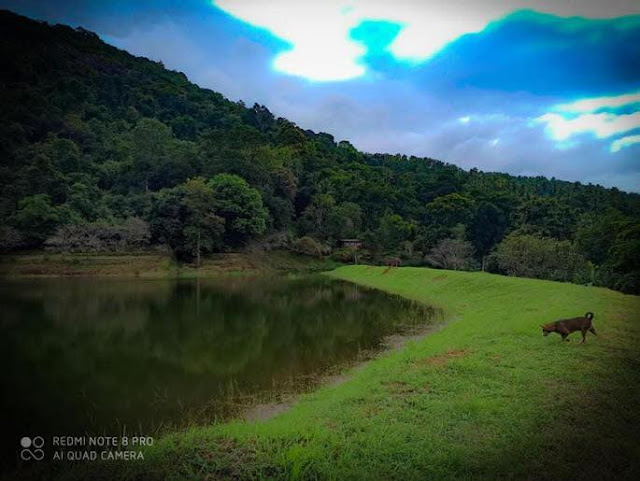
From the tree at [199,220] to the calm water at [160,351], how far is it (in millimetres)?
21455

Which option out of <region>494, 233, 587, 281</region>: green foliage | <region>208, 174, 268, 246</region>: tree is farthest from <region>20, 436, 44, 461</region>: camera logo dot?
<region>208, 174, 268, 246</region>: tree

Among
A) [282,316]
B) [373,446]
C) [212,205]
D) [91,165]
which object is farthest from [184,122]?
[373,446]

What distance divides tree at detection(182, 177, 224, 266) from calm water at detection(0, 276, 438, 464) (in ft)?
70.4

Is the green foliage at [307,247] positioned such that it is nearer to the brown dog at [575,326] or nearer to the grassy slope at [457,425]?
the grassy slope at [457,425]

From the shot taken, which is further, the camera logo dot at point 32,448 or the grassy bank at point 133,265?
the grassy bank at point 133,265

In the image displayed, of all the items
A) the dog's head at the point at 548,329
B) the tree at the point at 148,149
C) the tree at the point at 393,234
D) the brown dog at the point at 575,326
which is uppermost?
the tree at the point at 148,149

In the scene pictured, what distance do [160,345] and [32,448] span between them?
8.77 m

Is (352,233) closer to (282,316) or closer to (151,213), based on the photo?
(151,213)

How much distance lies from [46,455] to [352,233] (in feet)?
203

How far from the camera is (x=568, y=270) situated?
34.2 m

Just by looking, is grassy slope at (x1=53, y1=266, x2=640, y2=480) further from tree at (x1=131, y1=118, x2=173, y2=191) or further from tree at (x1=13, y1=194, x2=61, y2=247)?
tree at (x1=131, y1=118, x2=173, y2=191)

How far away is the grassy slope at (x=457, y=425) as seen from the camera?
5.64 m

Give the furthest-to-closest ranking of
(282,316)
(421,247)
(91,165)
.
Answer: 1. (91,165)
2. (421,247)
3. (282,316)

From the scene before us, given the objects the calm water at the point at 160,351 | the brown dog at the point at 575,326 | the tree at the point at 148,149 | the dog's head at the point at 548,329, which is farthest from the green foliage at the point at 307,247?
the brown dog at the point at 575,326
